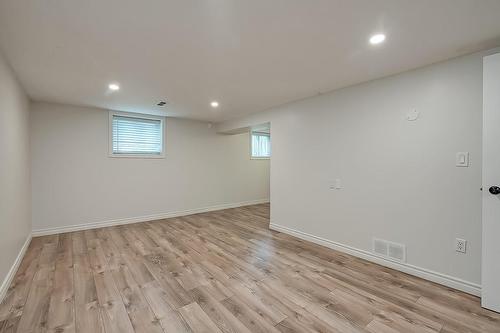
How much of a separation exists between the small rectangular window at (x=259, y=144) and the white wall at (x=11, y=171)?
16.0 feet

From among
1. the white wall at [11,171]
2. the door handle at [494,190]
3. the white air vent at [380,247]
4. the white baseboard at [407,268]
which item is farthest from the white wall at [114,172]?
the door handle at [494,190]

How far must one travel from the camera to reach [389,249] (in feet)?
9.05

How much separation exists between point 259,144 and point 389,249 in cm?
485

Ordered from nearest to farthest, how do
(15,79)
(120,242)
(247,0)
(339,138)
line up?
(247,0), (15,79), (339,138), (120,242)

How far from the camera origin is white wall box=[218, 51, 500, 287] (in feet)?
7.36

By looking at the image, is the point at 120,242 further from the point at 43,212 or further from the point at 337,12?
the point at 337,12

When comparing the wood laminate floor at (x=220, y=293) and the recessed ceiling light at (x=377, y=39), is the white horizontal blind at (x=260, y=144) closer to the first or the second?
the wood laminate floor at (x=220, y=293)

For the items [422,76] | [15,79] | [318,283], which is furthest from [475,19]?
[15,79]

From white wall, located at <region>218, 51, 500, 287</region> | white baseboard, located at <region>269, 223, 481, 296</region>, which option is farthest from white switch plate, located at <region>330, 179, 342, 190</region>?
white baseboard, located at <region>269, 223, 481, 296</region>

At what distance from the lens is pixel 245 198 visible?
6.64 m

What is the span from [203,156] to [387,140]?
4.19m

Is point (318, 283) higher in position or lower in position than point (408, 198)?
lower

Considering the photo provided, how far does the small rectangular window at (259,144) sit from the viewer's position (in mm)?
6926

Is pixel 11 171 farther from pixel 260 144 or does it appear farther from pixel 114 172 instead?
pixel 260 144
